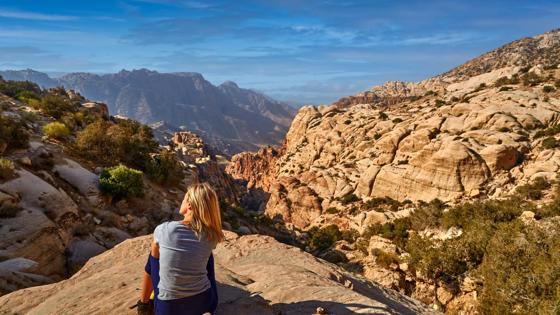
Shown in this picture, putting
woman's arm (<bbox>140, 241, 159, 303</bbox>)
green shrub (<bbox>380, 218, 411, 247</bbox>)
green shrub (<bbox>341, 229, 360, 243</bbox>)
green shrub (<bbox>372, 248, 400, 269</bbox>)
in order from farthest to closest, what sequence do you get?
green shrub (<bbox>341, 229, 360, 243</bbox>), green shrub (<bbox>380, 218, 411, 247</bbox>), green shrub (<bbox>372, 248, 400, 269</bbox>), woman's arm (<bbox>140, 241, 159, 303</bbox>)

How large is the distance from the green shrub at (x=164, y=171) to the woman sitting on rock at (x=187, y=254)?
63.8 ft

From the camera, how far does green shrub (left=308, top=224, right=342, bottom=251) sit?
38.9 m

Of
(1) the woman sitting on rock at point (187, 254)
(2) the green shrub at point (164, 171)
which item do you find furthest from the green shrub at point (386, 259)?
(1) the woman sitting on rock at point (187, 254)

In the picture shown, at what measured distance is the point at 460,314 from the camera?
19.5m

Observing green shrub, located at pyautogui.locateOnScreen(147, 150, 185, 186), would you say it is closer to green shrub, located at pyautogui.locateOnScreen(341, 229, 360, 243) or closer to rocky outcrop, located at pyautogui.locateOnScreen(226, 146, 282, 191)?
green shrub, located at pyautogui.locateOnScreen(341, 229, 360, 243)

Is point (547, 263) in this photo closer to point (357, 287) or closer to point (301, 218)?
point (357, 287)

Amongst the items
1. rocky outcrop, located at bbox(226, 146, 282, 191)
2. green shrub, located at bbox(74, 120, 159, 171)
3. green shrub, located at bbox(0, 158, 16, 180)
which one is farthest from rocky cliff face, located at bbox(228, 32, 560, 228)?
green shrub, located at bbox(0, 158, 16, 180)

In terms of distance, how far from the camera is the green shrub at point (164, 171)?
80.2 feet

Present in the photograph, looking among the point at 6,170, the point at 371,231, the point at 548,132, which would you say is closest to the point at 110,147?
the point at 6,170

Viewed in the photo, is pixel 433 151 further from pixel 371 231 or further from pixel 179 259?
pixel 179 259

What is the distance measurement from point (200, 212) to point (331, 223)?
46.3m

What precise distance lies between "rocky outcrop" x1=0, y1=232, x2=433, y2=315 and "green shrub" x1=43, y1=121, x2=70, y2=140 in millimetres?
14668

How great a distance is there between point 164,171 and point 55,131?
267 inches

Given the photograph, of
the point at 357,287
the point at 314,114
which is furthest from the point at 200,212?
the point at 314,114
